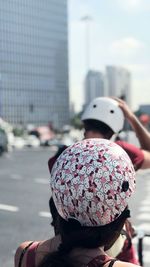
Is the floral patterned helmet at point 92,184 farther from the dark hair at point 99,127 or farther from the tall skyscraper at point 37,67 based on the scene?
the tall skyscraper at point 37,67

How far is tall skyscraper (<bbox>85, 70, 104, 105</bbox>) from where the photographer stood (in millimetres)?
124319

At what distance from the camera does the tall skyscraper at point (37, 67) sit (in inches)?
3497

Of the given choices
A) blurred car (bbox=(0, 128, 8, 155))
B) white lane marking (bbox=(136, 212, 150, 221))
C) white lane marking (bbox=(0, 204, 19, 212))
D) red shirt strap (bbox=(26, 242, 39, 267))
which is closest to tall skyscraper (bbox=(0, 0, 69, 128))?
blurred car (bbox=(0, 128, 8, 155))

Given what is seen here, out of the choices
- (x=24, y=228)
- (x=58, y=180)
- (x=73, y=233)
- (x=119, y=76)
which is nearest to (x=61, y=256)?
(x=73, y=233)

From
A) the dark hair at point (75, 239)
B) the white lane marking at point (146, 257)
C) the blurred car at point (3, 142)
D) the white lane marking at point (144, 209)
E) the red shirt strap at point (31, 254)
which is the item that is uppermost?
the dark hair at point (75, 239)

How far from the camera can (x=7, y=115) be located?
101 m

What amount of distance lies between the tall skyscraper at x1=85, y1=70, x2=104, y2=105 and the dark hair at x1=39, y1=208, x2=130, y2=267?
119538mm

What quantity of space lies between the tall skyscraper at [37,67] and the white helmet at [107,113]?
78718mm

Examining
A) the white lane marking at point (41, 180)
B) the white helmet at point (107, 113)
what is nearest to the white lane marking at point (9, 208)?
the white lane marking at point (41, 180)

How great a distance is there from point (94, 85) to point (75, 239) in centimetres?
12499

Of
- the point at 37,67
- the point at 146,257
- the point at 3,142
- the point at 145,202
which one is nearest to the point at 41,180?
the point at 145,202

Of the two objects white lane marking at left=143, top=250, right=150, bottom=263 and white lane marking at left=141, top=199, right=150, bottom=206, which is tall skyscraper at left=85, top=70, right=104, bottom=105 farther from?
white lane marking at left=143, top=250, right=150, bottom=263

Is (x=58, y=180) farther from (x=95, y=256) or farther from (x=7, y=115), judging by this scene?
(x=7, y=115)

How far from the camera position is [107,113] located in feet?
8.54
